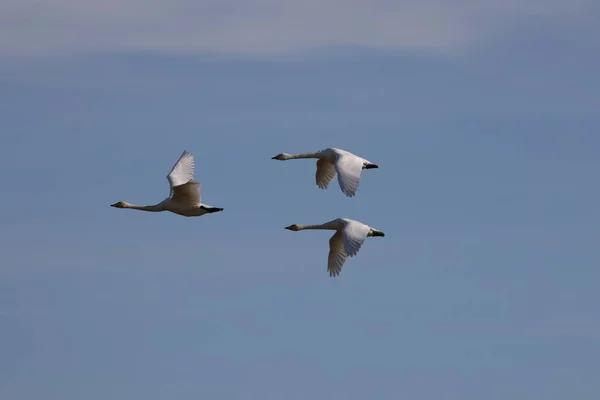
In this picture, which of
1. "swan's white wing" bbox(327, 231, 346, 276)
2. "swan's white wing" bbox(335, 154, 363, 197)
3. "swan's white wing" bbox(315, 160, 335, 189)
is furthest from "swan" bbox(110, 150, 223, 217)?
"swan's white wing" bbox(315, 160, 335, 189)

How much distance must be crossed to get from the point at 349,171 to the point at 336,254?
218 inches

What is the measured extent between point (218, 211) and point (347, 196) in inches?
271

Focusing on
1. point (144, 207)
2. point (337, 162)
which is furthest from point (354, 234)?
point (144, 207)

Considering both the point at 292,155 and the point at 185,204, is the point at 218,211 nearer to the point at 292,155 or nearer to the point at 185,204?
the point at 185,204

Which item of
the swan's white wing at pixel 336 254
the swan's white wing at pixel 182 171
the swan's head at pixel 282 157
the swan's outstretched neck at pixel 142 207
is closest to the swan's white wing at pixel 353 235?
the swan's white wing at pixel 336 254

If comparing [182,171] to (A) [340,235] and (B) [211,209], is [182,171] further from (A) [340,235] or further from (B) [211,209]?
(A) [340,235]

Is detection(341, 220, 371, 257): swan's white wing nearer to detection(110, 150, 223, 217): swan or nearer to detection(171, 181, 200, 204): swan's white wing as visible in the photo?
detection(110, 150, 223, 217): swan

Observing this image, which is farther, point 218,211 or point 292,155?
point 292,155

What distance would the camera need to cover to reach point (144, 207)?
2958 inches

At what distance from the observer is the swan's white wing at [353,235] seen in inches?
2682

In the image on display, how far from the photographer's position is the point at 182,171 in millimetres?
73438

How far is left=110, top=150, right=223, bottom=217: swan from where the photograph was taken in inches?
2830

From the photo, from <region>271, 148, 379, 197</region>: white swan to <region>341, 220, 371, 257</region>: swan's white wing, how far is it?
6.97 ft

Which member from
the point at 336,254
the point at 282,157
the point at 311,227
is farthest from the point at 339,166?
the point at 282,157
